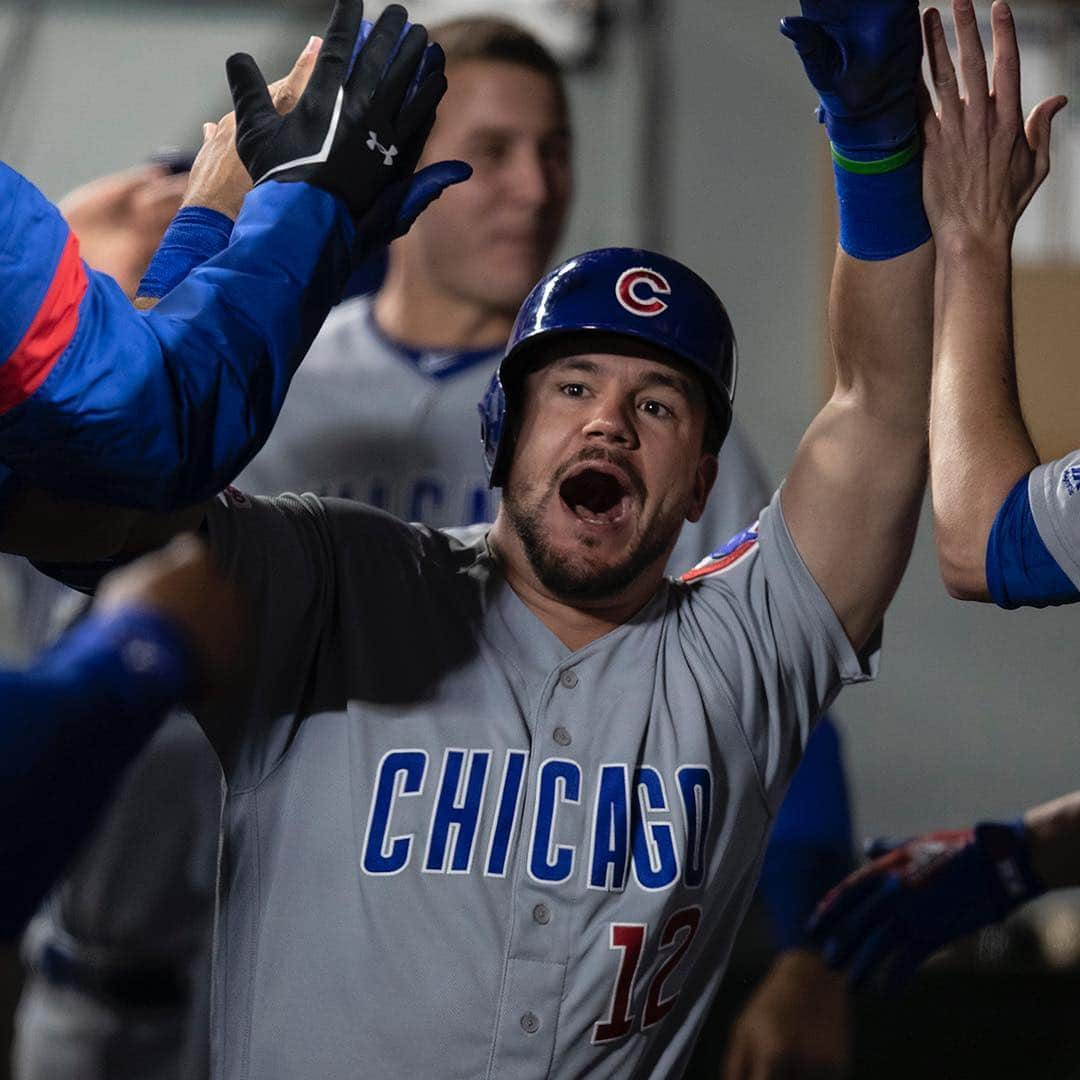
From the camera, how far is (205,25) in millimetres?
4160

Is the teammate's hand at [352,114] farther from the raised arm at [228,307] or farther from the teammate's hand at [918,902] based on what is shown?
the teammate's hand at [918,902]

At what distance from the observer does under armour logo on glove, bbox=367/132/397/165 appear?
134 centimetres

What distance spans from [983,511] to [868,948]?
2.68 ft

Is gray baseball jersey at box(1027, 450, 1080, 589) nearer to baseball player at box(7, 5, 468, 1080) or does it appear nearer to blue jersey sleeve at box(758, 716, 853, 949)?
blue jersey sleeve at box(758, 716, 853, 949)

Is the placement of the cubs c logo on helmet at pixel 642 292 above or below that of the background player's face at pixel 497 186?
below

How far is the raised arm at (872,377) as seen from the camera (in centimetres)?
157

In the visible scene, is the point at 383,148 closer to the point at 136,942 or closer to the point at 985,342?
the point at 985,342

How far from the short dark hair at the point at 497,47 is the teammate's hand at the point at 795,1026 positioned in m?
1.37

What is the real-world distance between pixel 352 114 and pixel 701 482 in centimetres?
55

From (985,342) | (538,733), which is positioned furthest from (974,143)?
(538,733)

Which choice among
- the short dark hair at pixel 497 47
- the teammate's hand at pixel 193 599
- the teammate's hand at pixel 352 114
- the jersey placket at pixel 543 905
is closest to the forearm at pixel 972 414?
the jersey placket at pixel 543 905

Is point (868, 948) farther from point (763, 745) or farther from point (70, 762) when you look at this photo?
point (70, 762)

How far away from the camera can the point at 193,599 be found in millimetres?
1322

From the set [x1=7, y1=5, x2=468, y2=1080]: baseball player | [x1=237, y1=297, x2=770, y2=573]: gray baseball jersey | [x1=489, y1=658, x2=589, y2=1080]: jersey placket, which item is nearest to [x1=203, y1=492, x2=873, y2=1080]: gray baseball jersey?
[x1=489, y1=658, x2=589, y2=1080]: jersey placket
